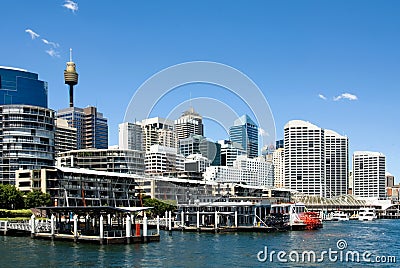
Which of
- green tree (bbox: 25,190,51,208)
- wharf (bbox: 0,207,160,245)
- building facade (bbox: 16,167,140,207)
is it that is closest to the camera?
wharf (bbox: 0,207,160,245)

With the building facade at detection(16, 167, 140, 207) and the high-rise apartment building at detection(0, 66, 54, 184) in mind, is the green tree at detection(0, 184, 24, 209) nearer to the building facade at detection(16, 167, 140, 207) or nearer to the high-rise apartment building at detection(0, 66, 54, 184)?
the building facade at detection(16, 167, 140, 207)

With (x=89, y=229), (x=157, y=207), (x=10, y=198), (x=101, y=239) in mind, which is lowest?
(x=157, y=207)

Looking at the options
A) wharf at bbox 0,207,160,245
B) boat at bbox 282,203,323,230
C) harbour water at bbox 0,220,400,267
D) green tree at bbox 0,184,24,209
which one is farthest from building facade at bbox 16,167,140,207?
harbour water at bbox 0,220,400,267

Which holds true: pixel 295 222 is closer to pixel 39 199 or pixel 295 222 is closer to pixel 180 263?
pixel 39 199

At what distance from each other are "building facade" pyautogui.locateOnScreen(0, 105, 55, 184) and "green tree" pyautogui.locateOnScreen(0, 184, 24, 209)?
140ft

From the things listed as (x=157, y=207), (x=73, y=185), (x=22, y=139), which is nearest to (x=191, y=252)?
(x=157, y=207)

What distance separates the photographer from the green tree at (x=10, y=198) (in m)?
137

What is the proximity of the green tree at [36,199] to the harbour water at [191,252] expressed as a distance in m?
43.8

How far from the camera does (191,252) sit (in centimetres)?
8262

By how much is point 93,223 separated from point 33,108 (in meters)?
95.6

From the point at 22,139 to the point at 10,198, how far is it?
50585mm

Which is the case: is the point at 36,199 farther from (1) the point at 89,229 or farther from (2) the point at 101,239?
(2) the point at 101,239

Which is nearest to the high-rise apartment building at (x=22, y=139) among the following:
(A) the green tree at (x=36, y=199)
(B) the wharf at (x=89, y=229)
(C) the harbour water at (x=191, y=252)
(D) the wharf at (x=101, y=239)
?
(A) the green tree at (x=36, y=199)

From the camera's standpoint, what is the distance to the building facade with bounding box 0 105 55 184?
184375 millimetres
